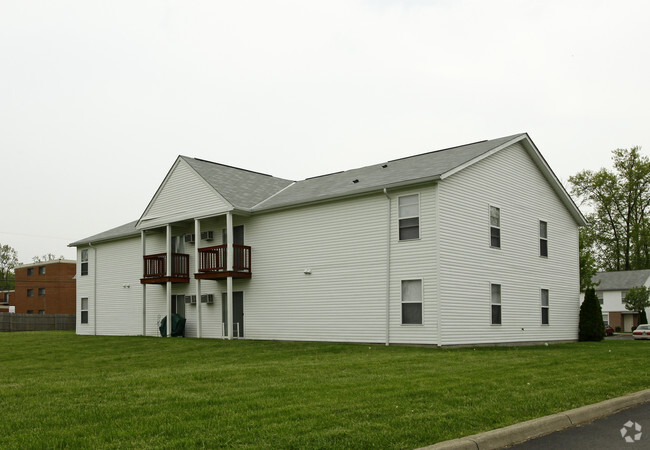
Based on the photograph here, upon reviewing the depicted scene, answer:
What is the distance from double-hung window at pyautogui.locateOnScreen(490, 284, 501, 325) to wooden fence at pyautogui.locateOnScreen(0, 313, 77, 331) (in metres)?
36.2

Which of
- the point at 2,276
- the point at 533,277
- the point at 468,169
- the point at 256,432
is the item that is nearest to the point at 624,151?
the point at 533,277

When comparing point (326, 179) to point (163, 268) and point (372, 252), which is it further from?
point (163, 268)

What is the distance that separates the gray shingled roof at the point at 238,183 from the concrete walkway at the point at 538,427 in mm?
17110

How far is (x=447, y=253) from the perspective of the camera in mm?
19469

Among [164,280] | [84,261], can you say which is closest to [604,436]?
[164,280]

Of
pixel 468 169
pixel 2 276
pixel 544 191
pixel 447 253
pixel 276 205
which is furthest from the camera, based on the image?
pixel 2 276

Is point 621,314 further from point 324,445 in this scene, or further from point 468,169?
point 324,445

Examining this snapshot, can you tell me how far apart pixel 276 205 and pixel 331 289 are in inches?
153

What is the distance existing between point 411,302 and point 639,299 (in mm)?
41203

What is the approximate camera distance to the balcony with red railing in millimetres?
23938

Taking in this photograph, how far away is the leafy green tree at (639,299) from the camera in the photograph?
175 ft

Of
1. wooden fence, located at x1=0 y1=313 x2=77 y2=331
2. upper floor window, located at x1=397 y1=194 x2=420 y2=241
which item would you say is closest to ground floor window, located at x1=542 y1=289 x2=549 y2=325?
upper floor window, located at x1=397 y1=194 x2=420 y2=241

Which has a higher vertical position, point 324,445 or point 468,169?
point 468,169

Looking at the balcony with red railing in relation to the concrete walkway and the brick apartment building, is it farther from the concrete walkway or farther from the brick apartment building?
the brick apartment building
